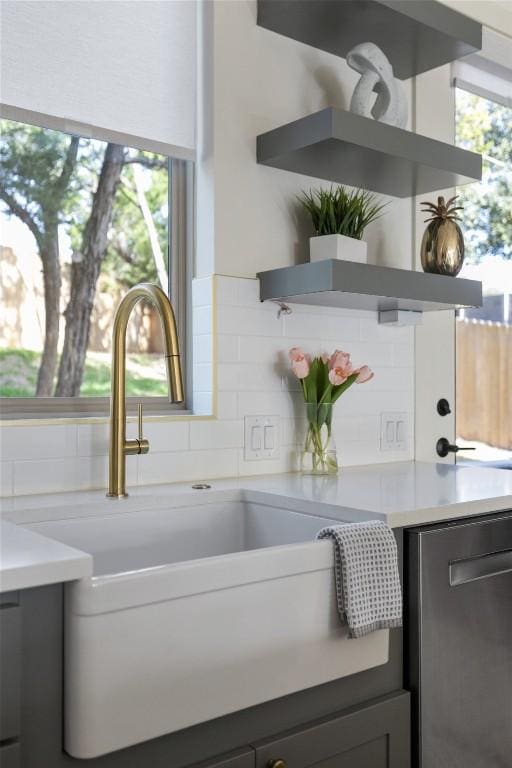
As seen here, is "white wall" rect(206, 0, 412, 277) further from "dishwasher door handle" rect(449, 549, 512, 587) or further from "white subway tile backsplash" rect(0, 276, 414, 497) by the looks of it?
"dishwasher door handle" rect(449, 549, 512, 587)

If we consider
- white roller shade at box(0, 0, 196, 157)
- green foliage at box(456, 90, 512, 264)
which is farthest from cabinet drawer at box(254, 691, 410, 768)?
green foliage at box(456, 90, 512, 264)

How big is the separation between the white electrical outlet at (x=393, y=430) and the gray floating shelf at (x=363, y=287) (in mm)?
354

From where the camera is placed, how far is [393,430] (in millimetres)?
2439

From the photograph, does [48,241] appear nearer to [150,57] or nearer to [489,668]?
[150,57]

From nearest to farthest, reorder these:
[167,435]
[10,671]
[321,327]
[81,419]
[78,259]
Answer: [10,671]
[81,419]
[167,435]
[78,259]
[321,327]

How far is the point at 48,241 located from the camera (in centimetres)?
194

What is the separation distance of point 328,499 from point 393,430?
873 millimetres

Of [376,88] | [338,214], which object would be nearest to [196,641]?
[338,214]

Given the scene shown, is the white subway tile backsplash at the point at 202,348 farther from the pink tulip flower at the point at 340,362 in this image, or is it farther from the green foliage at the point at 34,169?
the green foliage at the point at 34,169

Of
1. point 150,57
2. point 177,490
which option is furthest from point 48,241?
point 177,490

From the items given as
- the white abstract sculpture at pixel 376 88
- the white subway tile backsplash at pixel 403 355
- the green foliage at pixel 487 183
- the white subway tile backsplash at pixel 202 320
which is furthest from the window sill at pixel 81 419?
the green foliage at pixel 487 183

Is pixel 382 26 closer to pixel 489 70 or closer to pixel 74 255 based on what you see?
pixel 489 70

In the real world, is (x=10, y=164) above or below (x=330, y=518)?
above

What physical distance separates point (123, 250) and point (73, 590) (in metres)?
1.24
